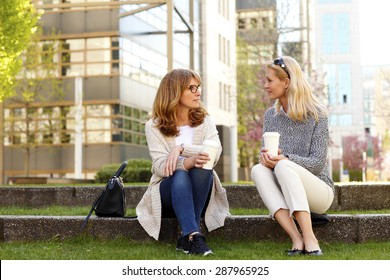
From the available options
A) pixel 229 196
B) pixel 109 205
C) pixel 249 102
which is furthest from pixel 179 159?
pixel 249 102

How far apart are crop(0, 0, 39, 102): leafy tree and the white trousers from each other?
12.3 m

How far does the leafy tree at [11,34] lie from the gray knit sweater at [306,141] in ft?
39.3

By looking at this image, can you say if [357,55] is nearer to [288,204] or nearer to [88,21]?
[88,21]

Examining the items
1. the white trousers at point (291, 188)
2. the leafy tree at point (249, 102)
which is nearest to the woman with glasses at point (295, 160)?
the white trousers at point (291, 188)

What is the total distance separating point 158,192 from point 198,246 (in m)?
0.74

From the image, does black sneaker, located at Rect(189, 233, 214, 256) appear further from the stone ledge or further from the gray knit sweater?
the gray knit sweater

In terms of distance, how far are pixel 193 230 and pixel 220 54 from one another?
34.5 metres

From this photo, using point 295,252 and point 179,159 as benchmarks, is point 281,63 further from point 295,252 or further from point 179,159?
point 295,252

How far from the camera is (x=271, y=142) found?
558cm

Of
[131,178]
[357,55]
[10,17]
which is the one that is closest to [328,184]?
[131,178]

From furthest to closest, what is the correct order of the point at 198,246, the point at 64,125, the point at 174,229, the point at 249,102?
1. the point at 249,102
2. the point at 64,125
3. the point at 174,229
4. the point at 198,246

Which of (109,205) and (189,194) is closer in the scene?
(189,194)

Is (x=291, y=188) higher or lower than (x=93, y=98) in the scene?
lower

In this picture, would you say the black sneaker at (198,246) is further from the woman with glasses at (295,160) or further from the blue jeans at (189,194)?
the woman with glasses at (295,160)
